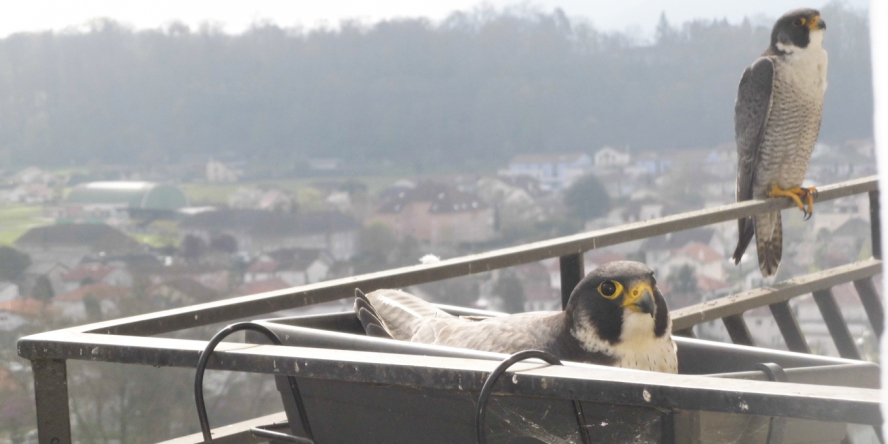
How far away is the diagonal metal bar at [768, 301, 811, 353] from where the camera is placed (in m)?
1.95

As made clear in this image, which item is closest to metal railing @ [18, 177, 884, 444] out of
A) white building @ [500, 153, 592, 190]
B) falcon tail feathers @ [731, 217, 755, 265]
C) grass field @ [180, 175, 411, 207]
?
falcon tail feathers @ [731, 217, 755, 265]

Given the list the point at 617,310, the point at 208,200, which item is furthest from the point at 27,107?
the point at 617,310

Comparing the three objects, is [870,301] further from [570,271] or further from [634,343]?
[634,343]

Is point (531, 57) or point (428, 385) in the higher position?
point (531, 57)

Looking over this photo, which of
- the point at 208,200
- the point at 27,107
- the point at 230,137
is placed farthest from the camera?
the point at 230,137

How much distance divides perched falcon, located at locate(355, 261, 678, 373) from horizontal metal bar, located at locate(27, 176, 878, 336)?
66 mm

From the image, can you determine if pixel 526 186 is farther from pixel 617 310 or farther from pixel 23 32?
pixel 617 310

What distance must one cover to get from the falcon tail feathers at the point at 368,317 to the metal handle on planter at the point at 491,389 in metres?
0.53

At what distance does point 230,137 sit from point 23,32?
479 cm

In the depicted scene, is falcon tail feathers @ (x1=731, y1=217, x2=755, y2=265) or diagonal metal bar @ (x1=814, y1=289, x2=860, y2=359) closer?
diagonal metal bar @ (x1=814, y1=289, x2=860, y2=359)

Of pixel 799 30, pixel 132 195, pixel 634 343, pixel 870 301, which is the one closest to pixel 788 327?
pixel 870 301

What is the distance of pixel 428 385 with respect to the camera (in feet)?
2.12

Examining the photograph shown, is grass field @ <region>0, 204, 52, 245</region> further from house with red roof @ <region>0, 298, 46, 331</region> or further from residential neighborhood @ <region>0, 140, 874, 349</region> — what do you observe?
house with red roof @ <region>0, 298, 46, 331</region>

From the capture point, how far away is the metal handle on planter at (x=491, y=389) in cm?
61
